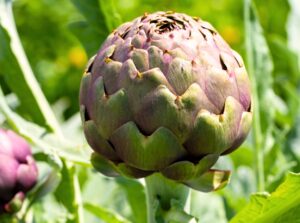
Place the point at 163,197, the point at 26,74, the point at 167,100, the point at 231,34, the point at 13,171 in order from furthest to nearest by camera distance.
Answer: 1. the point at 231,34
2. the point at 26,74
3. the point at 13,171
4. the point at 163,197
5. the point at 167,100

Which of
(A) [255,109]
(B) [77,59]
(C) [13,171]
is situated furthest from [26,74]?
(B) [77,59]

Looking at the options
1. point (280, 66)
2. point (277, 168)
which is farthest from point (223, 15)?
point (277, 168)

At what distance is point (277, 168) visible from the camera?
154 centimetres

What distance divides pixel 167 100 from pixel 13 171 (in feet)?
1.28

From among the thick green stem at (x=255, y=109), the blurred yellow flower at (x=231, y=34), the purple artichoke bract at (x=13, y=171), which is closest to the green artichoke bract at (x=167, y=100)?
the purple artichoke bract at (x=13, y=171)

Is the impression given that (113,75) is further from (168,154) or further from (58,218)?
(58,218)

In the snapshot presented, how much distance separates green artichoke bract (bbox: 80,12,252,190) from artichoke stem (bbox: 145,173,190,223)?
47mm

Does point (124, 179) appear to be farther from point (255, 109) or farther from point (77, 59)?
point (77, 59)

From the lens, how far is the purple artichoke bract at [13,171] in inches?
48.5

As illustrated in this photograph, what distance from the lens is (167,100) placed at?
3.06 feet

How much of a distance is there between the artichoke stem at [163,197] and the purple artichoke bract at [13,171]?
0.27 m

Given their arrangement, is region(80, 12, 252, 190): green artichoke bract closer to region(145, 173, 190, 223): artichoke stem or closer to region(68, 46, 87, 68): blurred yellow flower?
region(145, 173, 190, 223): artichoke stem

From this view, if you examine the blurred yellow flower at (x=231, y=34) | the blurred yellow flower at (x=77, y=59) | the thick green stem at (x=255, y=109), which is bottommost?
the blurred yellow flower at (x=231, y=34)

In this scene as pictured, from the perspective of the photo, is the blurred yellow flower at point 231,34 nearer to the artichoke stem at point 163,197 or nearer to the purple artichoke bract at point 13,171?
the purple artichoke bract at point 13,171
